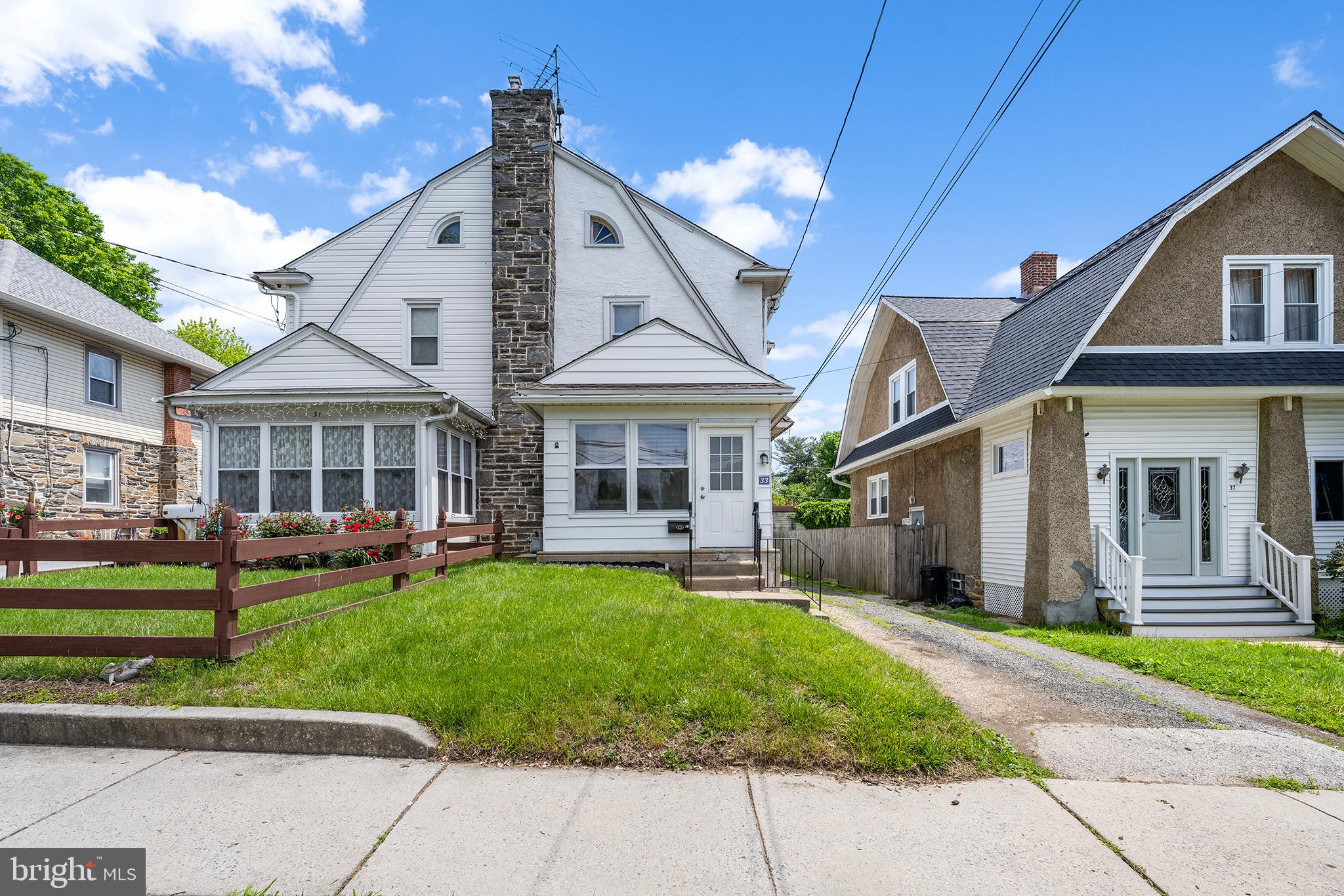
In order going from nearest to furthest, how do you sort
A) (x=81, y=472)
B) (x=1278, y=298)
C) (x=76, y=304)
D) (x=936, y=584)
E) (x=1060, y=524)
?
(x=1060, y=524) → (x=1278, y=298) → (x=936, y=584) → (x=81, y=472) → (x=76, y=304)

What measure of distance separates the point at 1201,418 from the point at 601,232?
1180 cm

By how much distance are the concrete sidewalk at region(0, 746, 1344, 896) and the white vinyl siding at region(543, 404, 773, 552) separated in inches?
283

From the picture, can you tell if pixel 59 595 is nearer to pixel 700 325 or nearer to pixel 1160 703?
pixel 1160 703

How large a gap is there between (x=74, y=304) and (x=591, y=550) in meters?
14.0

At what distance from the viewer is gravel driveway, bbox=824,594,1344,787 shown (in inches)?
169

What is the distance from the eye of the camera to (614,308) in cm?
1509

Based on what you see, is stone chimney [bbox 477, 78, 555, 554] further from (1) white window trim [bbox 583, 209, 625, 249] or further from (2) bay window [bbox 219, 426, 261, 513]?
(2) bay window [bbox 219, 426, 261, 513]

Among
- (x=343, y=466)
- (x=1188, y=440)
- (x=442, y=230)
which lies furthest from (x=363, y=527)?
(x=1188, y=440)

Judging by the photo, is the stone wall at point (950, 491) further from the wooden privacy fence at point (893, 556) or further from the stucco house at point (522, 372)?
the stucco house at point (522, 372)

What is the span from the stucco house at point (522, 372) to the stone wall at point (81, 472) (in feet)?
15.4

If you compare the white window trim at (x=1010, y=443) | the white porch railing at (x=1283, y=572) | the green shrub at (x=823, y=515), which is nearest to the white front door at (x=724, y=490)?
the white window trim at (x=1010, y=443)

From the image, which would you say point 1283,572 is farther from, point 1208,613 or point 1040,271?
point 1040,271

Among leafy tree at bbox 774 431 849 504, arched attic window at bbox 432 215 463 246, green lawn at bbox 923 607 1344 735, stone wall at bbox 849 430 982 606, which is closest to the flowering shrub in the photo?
arched attic window at bbox 432 215 463 246

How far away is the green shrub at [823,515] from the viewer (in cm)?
3014
